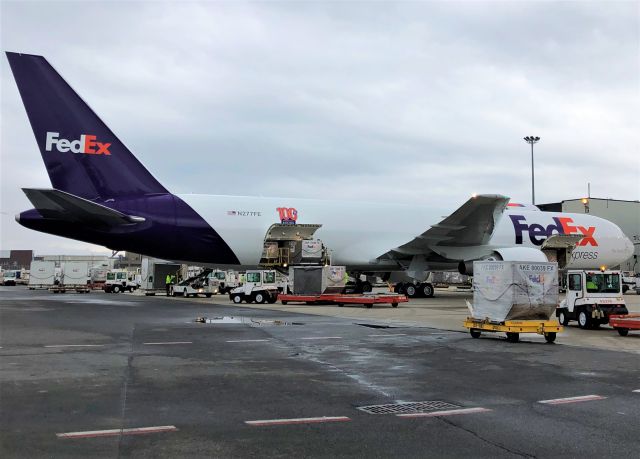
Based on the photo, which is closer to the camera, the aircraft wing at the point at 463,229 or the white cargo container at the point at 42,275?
the aircraft wing at the point at 463,229

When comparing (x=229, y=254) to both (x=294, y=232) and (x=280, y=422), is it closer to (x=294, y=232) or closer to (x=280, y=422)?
(x=294, y=232)

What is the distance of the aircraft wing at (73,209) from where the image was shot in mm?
20328

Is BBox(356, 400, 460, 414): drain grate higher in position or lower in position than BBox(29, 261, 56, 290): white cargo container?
lower

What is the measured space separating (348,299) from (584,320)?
10881 mm

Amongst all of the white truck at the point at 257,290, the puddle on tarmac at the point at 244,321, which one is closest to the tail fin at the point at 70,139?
the white truck at the point at 257,290

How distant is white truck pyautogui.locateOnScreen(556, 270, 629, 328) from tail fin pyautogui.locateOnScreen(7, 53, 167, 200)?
19225 mm

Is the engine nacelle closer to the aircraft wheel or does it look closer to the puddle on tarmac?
the aircraft wheel

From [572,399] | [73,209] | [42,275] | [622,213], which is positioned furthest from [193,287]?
[622,213]

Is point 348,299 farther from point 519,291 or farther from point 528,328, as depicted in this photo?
point 528,328

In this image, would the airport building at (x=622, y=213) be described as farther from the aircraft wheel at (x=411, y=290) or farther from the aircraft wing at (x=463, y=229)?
the aircraft wing at (x=463, y=229)

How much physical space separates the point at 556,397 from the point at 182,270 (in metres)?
36.9

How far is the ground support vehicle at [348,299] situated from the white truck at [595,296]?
348 inches

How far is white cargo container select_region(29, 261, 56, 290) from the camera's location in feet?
167

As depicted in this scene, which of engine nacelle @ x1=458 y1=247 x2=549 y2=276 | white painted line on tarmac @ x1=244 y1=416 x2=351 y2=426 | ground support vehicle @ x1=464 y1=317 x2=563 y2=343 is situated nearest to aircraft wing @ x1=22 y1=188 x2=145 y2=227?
ground support vehicle @ x1=464 y1=317 x2=563 y2=343
